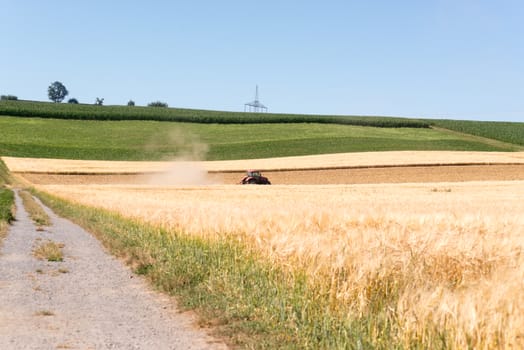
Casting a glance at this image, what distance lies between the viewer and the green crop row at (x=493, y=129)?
108938 mm

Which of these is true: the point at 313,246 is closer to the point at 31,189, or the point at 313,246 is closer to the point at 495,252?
the point at 495,252

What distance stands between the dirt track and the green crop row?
44198mm

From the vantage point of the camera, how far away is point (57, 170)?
227 ft

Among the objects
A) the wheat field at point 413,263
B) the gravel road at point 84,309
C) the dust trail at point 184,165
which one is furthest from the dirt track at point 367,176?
the wheat field at point 413,263

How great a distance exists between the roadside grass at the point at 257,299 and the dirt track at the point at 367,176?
50.9m

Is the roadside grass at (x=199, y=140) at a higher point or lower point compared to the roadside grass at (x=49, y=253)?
lower

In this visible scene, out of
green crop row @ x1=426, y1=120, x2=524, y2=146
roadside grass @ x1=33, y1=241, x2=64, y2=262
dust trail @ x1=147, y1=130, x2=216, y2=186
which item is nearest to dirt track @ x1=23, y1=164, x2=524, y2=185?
dust trail @ x1=147, y1=130, x2=216, y2=186

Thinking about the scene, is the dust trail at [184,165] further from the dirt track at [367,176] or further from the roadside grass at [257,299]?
the roadside grass at [257,299]

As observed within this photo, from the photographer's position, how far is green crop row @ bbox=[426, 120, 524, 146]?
109 meters

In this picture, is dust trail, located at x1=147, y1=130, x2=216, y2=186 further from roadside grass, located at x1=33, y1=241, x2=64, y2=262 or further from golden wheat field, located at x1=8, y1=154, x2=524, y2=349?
golden wheat field, located at x1=8, y1=154, x2=524, y2=349

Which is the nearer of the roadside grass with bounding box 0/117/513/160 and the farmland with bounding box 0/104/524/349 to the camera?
the farmland with bounding box 0/104/524/349

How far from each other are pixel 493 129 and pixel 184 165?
6695 centimetres

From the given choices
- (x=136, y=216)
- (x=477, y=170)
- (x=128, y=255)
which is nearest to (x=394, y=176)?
(x=477, y=170)

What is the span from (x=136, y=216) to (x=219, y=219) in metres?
6.47
